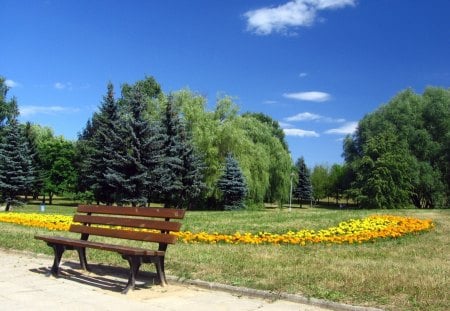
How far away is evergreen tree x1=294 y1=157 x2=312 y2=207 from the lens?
65500 mm

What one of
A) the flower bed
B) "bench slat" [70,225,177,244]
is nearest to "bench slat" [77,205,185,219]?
"bench slat" [70,225,177,244]

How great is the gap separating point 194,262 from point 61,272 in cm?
197

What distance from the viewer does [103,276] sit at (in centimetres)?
704

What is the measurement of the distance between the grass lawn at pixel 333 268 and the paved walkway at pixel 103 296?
0.44 m

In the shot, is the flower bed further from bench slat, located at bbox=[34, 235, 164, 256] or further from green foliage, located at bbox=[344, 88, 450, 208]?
green foliage, located at bbox=[344, 88, 450, 208]

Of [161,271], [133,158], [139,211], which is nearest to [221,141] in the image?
[133,158]

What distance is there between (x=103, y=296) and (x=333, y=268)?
125 inches

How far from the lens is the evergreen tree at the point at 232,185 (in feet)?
103

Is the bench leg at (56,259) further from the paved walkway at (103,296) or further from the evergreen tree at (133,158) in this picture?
the evergreen tree at (133,158)

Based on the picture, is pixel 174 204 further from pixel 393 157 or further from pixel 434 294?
pixel 434 294

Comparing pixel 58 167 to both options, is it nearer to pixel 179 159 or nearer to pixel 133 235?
pixel 179 159

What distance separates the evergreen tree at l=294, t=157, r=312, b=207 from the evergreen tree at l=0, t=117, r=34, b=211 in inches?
1610

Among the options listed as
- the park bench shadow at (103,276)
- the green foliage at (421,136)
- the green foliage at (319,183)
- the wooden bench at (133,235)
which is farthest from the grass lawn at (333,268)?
the green foliage at (319,183)

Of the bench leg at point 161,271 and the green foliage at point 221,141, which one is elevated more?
the green foliage at point 221,141
